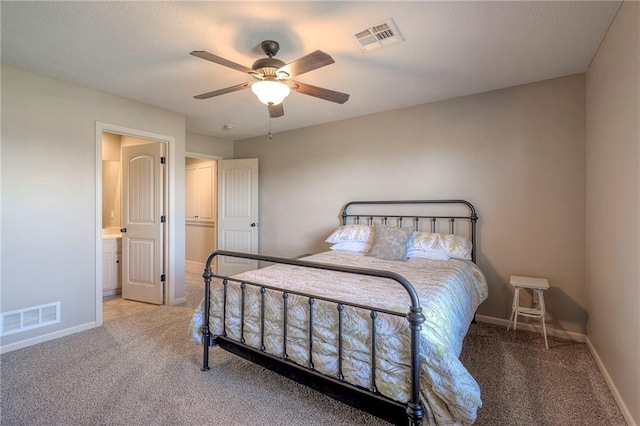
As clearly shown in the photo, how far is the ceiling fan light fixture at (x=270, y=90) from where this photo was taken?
6.66ft

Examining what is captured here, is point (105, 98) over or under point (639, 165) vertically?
over

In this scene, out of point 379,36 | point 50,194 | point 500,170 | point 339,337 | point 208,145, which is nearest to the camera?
point 339,337

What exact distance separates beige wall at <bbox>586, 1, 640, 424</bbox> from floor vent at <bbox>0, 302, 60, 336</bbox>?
4.43 metres

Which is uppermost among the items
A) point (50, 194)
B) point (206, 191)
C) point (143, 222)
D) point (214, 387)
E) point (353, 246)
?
point (206, 191)

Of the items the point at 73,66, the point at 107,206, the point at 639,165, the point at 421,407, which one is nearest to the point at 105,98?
the point at 73,66

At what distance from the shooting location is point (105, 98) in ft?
10.3

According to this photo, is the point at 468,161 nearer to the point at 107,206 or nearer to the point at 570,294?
the point at 570,294

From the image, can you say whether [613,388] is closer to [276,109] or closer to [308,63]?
[308,63]

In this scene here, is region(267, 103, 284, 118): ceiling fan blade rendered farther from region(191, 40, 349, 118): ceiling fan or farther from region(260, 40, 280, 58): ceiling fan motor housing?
region(260, 40, 280, 58): ceiling fan motor housing

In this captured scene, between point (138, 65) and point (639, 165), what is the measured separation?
359 cm

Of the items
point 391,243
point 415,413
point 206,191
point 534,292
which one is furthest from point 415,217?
point 206,191

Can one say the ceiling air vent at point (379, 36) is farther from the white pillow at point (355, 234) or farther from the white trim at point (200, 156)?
the white trim at point (200, 156)

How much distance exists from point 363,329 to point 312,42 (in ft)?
6.61

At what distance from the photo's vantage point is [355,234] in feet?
11.7
